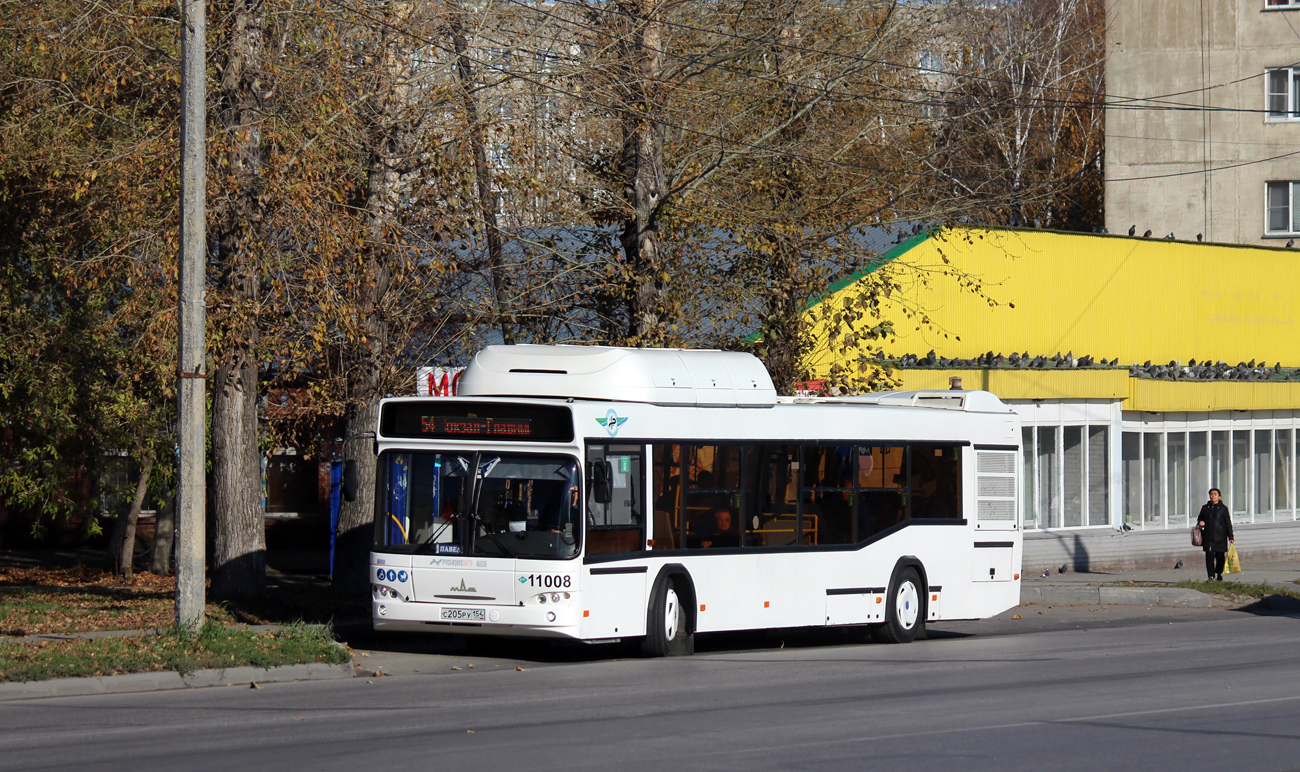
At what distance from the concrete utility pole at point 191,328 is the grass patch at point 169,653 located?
498mm

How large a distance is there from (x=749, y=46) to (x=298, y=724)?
1484cm

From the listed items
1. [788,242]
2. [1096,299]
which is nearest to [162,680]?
[788,242]

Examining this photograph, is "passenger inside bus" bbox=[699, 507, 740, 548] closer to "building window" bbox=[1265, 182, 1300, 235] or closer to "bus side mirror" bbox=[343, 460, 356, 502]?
"bus side mirror" bbox=[343, 460, 356, 502]

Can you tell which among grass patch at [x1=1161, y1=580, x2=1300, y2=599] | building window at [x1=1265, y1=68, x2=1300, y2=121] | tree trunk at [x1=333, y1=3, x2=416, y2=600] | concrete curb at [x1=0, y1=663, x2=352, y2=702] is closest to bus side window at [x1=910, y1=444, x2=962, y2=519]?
tree trunk at [x1=333, y1=3, x2=416, y2=600]

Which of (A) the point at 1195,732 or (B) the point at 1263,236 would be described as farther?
(B) the point at 1263,236

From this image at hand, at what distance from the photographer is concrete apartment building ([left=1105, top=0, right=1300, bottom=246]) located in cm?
4222

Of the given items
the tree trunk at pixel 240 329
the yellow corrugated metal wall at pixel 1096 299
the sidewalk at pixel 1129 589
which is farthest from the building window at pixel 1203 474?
the tree trunk at pixel 240 329

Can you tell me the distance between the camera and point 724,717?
36.9 ft

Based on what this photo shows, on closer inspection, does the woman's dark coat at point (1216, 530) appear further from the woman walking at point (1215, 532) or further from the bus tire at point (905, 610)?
the bus tire at point (905, 610)

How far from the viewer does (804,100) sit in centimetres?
2330

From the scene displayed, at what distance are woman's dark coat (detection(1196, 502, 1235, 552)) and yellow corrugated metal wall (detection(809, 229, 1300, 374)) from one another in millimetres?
5027

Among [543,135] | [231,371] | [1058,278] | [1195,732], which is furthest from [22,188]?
[1058,278]

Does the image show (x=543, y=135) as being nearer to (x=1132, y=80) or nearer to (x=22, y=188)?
(x=22, y=188)

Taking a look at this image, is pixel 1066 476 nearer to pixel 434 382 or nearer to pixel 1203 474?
pixel 1203 474
